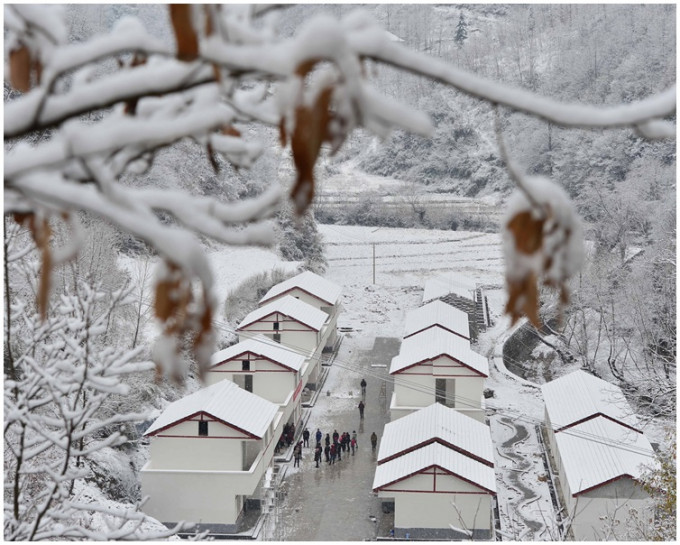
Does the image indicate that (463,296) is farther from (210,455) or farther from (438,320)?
(210,455)

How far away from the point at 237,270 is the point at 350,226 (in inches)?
911

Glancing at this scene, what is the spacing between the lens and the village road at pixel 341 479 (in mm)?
17031

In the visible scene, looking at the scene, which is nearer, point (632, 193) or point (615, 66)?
point (632, 193)

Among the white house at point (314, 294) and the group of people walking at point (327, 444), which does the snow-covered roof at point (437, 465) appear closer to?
the group of people walking at point (327, 444)

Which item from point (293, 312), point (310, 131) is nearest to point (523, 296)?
point (310, 131)

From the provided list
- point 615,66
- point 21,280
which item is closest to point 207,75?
point 21,280

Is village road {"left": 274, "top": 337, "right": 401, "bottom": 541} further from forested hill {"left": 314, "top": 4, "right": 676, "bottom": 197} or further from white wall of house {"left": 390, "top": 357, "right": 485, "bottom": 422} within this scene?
forested hill {"left": 314, "top": 4, "right": 676, "bottom": 197}

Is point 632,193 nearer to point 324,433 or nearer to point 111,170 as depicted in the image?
point 324,433

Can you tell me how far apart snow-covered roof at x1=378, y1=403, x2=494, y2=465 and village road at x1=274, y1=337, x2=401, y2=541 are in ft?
4.72

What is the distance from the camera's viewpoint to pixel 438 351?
73.1 feet

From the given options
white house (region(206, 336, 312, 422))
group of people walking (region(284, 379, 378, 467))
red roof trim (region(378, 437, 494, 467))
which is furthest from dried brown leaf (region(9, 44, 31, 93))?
white house (region(206, 336, 312, 422))

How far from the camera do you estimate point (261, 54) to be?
1685 millimetres

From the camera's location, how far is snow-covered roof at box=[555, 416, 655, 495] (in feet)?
53.7

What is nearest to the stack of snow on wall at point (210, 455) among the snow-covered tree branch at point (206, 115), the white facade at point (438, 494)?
the white facade at point (438, 494)
